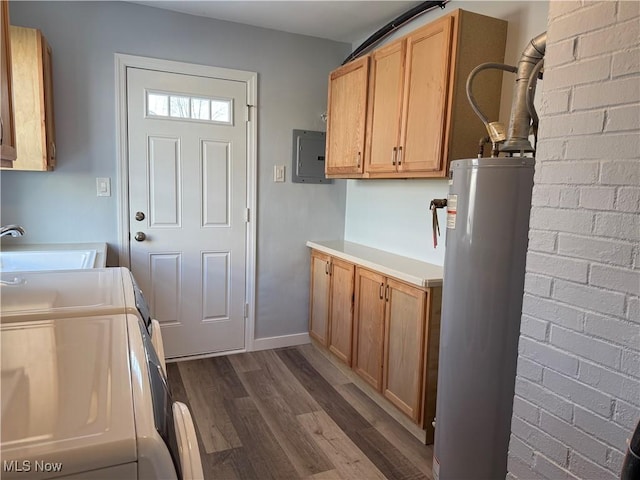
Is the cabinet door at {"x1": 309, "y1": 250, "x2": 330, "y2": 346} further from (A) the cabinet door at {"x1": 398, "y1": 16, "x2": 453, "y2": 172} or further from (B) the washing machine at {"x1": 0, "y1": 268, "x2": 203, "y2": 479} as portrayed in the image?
(B) the washing machine at {"x1": 0, "y1": 268, "x2": 203, "y2": 479}

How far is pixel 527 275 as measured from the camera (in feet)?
4.77

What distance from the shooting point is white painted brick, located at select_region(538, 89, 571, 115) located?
4.34 feet

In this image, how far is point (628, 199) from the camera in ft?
3.81

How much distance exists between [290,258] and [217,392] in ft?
3.82

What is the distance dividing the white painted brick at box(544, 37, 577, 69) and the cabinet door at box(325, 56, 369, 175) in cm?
145

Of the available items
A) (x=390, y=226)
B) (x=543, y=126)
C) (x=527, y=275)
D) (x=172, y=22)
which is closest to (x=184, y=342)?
(x=390, y=226)

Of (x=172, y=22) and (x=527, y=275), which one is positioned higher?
(x=172, y=22)

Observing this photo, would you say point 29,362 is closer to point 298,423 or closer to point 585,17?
point 585,17

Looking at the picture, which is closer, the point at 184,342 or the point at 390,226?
the point at 390,226

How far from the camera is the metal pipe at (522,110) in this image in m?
1.70

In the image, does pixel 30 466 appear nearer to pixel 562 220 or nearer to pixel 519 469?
pixel 562 220

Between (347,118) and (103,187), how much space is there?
5.51 feet

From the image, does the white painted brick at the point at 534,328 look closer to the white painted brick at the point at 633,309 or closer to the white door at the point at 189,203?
the white painted brick at the point at 633,309

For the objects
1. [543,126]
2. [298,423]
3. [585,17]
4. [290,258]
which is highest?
[585,17]
